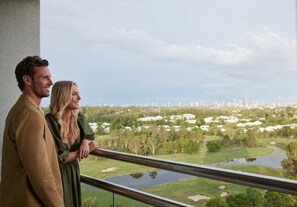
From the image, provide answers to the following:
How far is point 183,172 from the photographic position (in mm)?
1889

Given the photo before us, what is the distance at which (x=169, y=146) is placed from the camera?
4387mm

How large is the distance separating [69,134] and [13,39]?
163 centimetres

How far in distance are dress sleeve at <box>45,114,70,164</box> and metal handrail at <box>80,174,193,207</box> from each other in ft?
1.30

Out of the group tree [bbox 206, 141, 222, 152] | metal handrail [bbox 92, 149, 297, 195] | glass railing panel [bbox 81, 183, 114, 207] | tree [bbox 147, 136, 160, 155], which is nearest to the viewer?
metal handrail [bbox 92, 149, 297, 195]

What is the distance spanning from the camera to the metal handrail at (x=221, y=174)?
136 centimetres

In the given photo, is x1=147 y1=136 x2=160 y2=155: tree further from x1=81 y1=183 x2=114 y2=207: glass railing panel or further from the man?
the man

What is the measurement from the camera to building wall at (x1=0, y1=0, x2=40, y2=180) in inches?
138

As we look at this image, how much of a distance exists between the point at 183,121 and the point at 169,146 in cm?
53

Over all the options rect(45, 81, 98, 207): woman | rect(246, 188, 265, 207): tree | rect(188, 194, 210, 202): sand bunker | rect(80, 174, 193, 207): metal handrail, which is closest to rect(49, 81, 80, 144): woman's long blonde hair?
rect(45, 81, 98, 207): woman

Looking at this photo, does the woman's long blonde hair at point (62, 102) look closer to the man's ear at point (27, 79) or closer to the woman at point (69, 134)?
the woman at point (69, 134)

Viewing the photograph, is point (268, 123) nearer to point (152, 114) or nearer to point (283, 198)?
point (152, 114)

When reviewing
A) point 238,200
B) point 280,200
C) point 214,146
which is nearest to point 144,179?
point 238,200

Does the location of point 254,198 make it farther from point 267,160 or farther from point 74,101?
point 267,160

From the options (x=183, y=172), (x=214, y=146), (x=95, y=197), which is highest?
(x=183, y=172)
